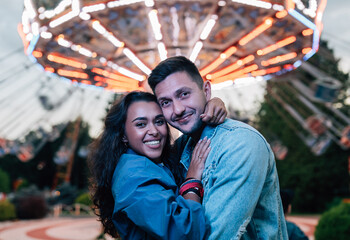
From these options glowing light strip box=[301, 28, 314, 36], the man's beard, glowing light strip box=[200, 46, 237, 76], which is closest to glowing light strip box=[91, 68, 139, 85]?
glowing light strip box=[200, 46, 237, 76]

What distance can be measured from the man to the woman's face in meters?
0.16

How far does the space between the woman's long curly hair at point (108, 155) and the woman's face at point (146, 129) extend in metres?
0.06

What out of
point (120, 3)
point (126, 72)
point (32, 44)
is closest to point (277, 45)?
point (126, 72)

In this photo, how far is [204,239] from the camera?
1867 millimetres

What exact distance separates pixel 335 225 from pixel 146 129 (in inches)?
251

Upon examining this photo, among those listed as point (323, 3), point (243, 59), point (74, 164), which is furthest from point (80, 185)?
point (323, 3)

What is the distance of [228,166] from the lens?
190 cm

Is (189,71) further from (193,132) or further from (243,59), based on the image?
(243,59)

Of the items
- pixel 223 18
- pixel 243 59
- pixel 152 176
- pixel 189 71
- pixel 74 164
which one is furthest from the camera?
pixel 74 164

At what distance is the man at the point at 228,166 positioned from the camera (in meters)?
1.83

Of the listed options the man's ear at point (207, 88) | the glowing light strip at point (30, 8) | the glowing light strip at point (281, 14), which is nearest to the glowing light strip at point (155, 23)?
the glowing light strip at point (30, 8)

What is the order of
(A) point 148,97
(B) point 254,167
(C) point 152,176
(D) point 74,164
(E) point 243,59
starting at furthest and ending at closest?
1. (D) point 74,164
2. (E) point 243,59
3. (A) point 148,97
4. (C) point 152,176
5. (B) point 254,167

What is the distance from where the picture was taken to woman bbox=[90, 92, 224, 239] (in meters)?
1.89

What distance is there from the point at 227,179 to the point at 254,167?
15 cm
